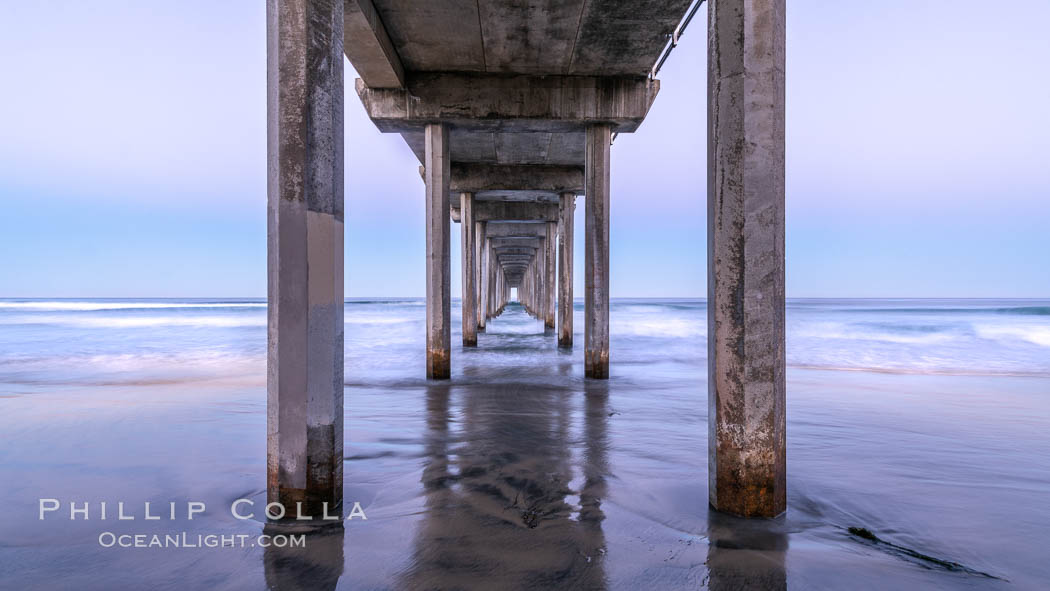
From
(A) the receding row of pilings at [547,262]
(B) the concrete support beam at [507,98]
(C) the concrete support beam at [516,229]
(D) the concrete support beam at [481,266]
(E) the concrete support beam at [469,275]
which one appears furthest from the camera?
(C) the concrete support beam at [516,229]

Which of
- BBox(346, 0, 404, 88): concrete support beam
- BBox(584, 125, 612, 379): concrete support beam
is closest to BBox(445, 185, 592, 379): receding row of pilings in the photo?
BBox(584, 125, 612, 379): concrete support beam

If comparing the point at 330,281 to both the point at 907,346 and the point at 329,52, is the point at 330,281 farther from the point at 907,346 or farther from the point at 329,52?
the point at 907,346

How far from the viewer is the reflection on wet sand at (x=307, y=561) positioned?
107 inches

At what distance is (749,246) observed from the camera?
3.21 m

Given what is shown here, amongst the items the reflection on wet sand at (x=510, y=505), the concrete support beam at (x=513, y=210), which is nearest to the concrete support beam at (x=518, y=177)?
the concrete support beam at (x=513, y=210)

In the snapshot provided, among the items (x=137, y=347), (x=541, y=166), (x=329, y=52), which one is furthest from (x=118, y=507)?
(x=137, y=347)

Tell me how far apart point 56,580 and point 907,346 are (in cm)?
2344

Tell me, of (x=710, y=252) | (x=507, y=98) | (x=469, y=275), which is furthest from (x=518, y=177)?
(x=710, y=252)

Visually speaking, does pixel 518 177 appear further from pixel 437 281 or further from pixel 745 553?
pixel 745 553

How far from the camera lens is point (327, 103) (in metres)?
3.36

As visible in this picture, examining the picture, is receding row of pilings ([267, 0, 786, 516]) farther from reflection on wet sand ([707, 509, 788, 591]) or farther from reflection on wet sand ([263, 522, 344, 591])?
reflection on wet sand ([263, 522, 344, 591])

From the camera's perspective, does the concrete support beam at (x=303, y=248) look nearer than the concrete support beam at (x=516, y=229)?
Yes

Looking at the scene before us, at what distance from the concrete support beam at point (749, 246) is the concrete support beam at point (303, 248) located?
239cm

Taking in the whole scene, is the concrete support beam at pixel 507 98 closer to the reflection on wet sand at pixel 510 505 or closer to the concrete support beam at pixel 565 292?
the reflection on wet sand at pixel 510 505
